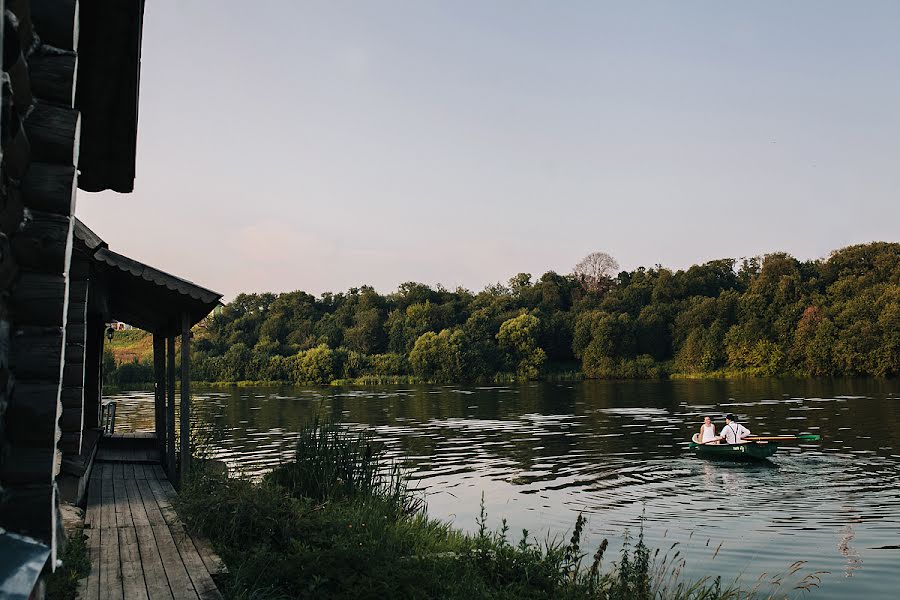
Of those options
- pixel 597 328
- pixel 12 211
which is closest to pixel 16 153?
pixel 12 211

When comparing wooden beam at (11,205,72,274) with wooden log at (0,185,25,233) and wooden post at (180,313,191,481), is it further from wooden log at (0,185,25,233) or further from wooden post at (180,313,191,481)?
wooden post at (180,313,191,481)

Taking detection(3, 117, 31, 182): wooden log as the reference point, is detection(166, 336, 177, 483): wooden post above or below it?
below

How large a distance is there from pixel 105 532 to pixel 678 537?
817cm

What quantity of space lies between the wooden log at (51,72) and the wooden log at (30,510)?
5.43 feet

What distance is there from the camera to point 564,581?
725 cm

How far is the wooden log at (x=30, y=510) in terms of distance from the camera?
3311 mm

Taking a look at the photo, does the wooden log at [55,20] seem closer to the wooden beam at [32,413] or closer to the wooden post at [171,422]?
the wooden beam at [32,413]

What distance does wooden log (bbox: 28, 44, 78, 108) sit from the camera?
3350 mm

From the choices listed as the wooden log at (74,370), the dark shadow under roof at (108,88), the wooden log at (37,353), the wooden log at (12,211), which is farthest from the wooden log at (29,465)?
the wooden log at (74,370)

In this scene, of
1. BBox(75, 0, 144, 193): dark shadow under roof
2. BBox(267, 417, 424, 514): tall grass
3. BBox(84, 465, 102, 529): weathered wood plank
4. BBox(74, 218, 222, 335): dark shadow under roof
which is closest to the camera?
BBox(75, 0, 144, 193): dark shadow under roof

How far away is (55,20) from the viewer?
333cm

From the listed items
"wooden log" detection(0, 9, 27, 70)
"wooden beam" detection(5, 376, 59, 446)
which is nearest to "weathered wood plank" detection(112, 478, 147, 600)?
"wooden beam" detection(5, 376, 59, 446)

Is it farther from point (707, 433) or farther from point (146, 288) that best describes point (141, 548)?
point (707, 433)

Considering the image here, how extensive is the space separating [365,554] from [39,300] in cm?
398
